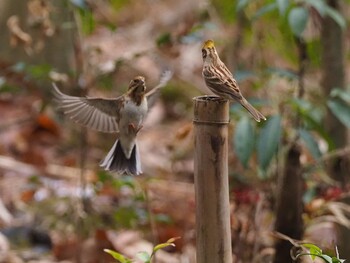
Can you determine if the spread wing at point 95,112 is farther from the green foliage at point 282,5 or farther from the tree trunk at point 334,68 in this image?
the tree trunk at point 334,68

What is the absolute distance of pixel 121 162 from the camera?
78.5 inches

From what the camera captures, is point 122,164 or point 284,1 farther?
point 284,1

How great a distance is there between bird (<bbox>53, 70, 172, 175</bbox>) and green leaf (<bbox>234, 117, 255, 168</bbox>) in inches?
21.3

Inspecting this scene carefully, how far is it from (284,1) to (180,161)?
2188 mm

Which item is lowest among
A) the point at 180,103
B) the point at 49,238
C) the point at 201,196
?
the point at 49,238

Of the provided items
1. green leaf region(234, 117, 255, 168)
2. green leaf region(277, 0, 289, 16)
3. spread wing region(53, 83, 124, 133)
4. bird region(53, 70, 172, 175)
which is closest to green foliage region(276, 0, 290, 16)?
green leaf region(277, 0, 289, 16)

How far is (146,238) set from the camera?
3.49 metres

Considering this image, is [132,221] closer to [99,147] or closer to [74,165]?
[74,165]

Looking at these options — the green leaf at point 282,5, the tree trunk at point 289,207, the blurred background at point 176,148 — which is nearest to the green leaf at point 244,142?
the blurred background at point 176,148

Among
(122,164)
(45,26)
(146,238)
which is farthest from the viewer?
(146,238)

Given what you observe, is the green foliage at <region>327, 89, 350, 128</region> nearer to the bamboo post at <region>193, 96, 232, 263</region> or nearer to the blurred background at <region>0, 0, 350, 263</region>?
the blurred background at <region>0, 0, 350, 263</region>

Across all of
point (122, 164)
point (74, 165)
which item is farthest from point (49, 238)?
point (122, 164)

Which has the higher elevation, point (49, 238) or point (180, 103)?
point (180, 103)

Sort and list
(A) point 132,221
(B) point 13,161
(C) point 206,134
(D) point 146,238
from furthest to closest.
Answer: (B) point 13,161 → (D) point 146,238 → (A) point 132,221 → (C) point 206,134
